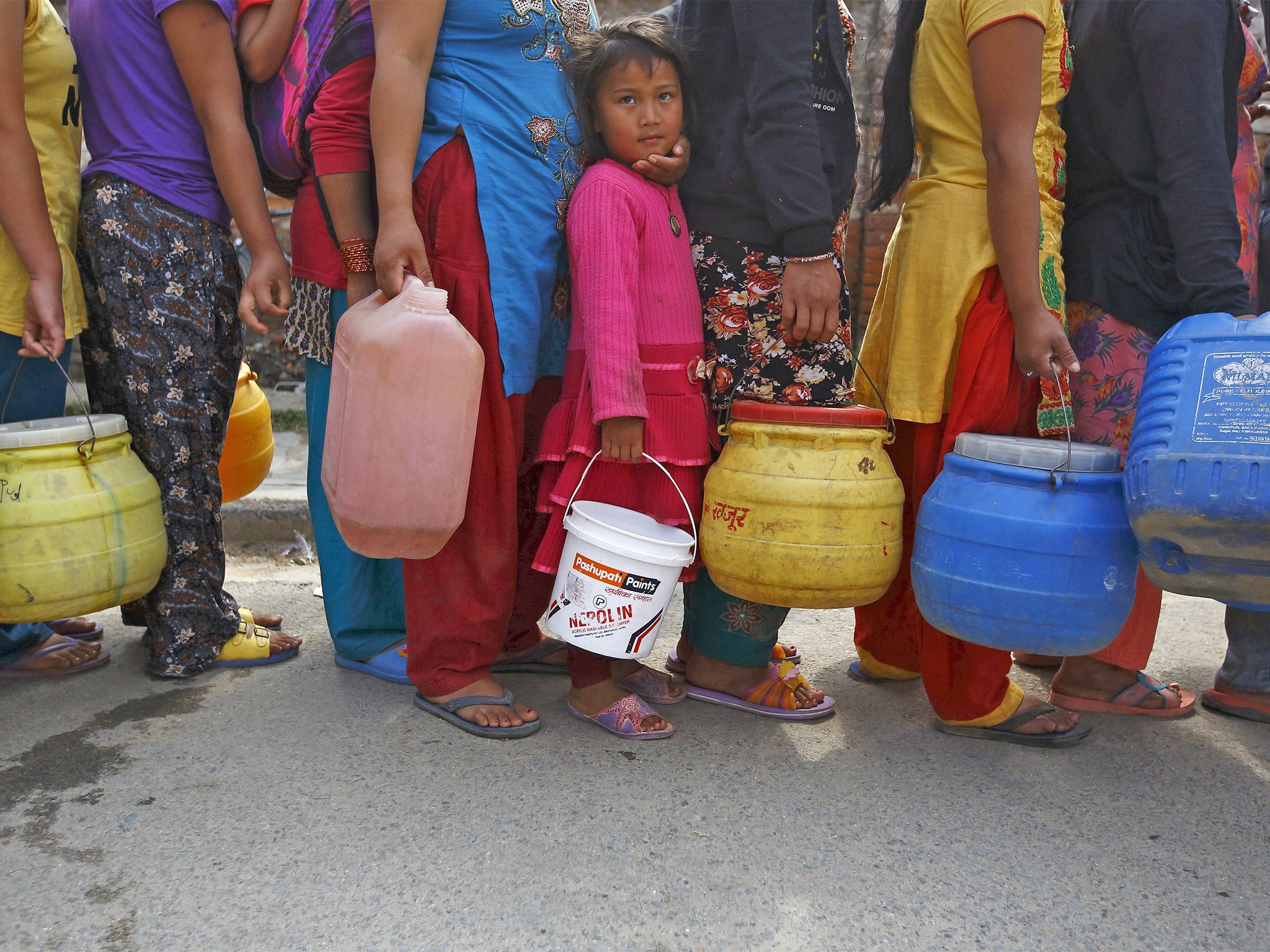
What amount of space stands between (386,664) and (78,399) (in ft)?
3.19

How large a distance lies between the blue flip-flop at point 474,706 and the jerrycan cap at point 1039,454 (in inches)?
44.9

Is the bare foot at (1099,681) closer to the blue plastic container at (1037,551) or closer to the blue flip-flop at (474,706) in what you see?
the blue plastic container at (1037,551)

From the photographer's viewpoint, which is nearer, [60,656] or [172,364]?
[172,364]

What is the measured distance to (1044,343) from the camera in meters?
1.96

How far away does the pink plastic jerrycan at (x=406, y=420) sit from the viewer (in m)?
1.81

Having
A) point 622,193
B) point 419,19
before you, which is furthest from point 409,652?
point 419,19

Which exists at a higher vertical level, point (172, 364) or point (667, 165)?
point (667, 165)

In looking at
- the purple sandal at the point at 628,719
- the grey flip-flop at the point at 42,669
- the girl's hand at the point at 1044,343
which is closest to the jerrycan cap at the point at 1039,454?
the girl's hand at the point at 1044,343

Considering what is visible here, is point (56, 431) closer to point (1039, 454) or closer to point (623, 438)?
point (623, 438)

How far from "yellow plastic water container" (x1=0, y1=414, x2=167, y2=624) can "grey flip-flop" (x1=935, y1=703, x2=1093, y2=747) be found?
1957mm

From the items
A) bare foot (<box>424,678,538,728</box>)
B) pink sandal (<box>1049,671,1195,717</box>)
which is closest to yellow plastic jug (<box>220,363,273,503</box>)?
bare foot (<box>424,678,538,728</box>)

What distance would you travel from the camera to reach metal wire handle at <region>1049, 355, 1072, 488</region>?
5.82 ft

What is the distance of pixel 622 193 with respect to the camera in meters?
2.02

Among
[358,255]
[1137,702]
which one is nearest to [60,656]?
[358,255]
